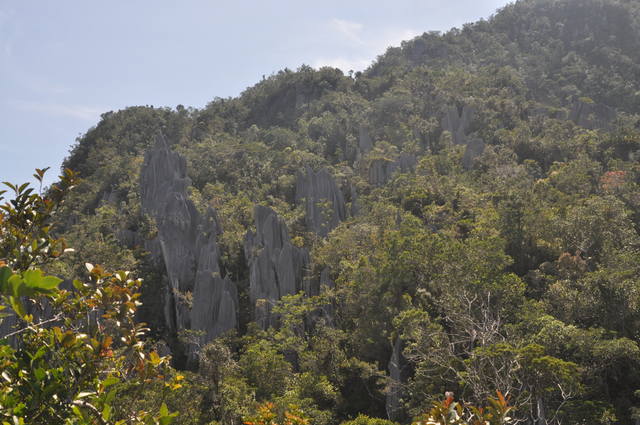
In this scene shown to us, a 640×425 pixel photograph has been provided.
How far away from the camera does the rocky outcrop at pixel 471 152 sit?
35281 mm

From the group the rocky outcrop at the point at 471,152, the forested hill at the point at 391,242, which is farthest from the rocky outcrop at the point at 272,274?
the rocky outcrop at the point at 471,152

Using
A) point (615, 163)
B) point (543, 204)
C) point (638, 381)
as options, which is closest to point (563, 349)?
point (638, 381)

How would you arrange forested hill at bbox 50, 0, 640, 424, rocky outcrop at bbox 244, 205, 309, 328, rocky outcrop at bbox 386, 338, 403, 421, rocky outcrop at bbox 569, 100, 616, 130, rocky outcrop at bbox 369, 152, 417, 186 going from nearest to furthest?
forested hill at bbox 50, 0, 640, 424 → rocky outcrop at bbox 386, 338, 403, 421 → rocky outcrop at bbox 244, 205, 309, 328 → rocky outcrop at bbox 369, 152, 417, 186 → rocky outcrop at bbox 569, 100, 616, 130

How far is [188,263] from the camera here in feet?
86.7

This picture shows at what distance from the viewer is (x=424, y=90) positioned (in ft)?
163

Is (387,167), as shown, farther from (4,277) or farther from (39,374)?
(4,277)

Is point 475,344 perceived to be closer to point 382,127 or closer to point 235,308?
point 235,308

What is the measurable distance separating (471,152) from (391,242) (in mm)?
18442

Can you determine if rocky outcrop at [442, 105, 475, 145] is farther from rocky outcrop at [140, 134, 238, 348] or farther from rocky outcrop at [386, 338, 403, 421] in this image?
rocky outcrop at [386, 338, 403, 421]

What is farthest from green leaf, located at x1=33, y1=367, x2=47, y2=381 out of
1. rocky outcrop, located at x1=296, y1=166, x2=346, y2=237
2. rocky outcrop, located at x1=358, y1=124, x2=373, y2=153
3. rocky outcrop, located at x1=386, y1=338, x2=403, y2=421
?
rocky outcrop, located at x1=358, y1=124, x2=373, y2=153

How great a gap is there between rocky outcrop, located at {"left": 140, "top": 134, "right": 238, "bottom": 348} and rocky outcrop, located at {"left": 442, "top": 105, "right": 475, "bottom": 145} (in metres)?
22.6

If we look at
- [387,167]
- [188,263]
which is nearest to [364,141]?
[387,167]

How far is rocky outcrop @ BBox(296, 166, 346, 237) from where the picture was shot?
30.4m

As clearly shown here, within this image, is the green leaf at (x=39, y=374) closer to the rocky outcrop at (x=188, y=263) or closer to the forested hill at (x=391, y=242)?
the forested hill at (x=391, y=242)
